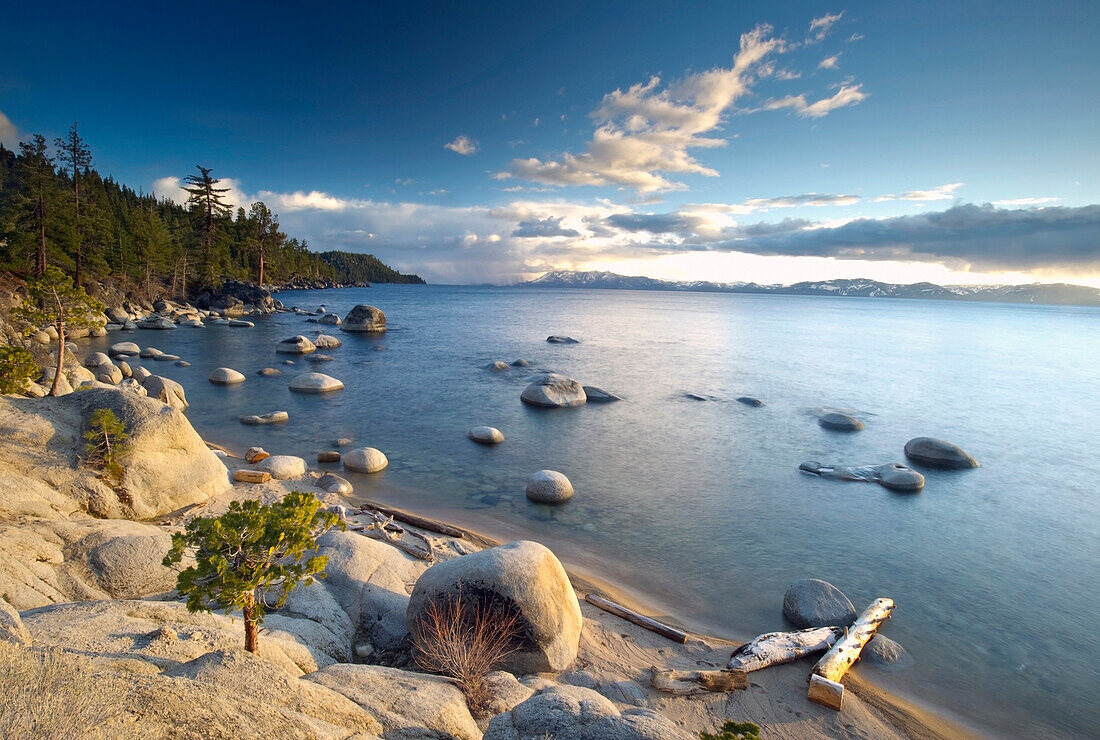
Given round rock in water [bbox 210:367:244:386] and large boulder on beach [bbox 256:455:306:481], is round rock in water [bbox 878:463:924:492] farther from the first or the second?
round rock in water [bbox 210:367:244:386]

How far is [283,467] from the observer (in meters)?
17.2

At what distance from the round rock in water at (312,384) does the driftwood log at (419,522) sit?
1831 cm

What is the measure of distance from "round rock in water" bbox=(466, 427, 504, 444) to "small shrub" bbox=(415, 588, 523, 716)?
1476 cm

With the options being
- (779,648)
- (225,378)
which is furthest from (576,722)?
(225,378)

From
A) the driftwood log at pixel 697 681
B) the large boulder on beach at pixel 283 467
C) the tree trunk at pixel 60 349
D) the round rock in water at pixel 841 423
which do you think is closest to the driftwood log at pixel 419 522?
the large boulder on beach at pixel 283 467

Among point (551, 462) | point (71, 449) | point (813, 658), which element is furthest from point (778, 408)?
point (71, 449)

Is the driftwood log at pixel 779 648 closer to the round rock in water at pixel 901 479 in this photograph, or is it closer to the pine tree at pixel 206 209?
the round rock in water at pixel 901 479

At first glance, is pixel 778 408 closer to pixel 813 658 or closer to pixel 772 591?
pixel 772 591

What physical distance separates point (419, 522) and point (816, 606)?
1062 cm

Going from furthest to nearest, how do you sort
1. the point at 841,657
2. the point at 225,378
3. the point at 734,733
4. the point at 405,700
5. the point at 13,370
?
1. the point at 225,378
2. the point at 13,370
3. the point at 841,657
4. the point at 405,700
5. the point at 734,733

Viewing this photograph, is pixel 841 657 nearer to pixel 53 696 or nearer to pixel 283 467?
pixel 53 696

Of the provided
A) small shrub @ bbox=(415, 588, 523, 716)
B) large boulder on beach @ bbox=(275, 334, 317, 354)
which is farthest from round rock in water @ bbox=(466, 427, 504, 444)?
large boulder on beach @ bbox=(275, 334, 317, 354)

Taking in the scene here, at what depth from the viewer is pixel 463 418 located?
2773 cm

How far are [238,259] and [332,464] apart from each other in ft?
364
